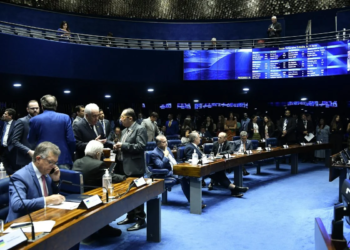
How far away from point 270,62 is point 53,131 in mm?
8098

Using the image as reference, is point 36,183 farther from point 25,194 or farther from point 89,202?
point 89,202

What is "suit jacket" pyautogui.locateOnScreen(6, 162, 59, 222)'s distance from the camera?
2.25 metres

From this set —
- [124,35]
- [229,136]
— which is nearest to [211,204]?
[229,136]

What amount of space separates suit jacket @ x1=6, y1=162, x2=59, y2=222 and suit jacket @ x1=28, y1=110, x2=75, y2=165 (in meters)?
1.26

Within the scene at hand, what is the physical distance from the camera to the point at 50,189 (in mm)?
2672

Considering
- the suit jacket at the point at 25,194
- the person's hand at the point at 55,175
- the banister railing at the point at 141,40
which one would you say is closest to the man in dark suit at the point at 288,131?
the banister railing at the point at 141,40

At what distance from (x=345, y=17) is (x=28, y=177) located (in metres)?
13.2

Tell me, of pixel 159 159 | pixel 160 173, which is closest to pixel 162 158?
pixel 159 159

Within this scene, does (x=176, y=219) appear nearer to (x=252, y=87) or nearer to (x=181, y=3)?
(x=252, y=87)

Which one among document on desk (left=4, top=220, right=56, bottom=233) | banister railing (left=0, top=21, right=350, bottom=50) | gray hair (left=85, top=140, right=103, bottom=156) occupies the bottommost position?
document on desk (left=4, top=220, right=56, bottom=233)

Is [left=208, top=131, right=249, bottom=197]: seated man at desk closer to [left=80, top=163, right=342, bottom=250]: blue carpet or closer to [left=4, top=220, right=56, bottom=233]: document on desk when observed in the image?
[left=80, top=163, right=342, bottom=250]: blue carpet

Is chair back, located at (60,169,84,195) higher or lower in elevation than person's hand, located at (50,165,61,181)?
lower

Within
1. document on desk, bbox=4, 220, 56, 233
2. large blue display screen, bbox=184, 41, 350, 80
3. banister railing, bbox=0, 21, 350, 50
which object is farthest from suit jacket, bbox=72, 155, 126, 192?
large blue display screen, bbox=184, 41, 350, 80

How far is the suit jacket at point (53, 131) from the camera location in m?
3.67
